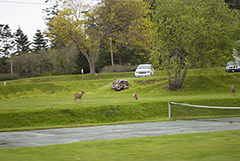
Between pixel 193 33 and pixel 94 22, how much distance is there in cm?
2083

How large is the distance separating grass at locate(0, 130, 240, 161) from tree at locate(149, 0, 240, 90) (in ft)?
57.0

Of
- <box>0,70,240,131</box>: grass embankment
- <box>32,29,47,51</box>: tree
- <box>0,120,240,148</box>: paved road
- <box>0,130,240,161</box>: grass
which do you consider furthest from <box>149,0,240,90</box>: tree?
<box>32,29,47,51</box>: tree

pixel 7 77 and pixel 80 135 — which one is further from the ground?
pixel 7 77

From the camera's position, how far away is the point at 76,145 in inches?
338

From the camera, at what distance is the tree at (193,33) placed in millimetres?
25844

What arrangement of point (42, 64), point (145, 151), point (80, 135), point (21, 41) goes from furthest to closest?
1. point (21, 41)
2. point (42, 64)
3. point (80, 135)
4. point (145, 151)

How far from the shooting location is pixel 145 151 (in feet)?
24.4

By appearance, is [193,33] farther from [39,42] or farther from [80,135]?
[39,42]

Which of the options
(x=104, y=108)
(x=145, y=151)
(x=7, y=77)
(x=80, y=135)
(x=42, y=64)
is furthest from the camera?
(x=42, y=64)

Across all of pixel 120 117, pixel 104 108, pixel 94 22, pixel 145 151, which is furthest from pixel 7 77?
pixel 145 151

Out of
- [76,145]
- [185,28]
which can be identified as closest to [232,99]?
[185,28]

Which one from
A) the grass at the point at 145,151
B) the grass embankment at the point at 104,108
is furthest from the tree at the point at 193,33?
the grass at the point at 145,151

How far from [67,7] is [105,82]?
14.8m

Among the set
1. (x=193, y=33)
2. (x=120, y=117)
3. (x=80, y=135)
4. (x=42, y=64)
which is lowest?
(x=120, y=117)
